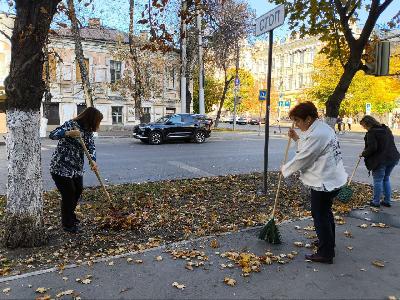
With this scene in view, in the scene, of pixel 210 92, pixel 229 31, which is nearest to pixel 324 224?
pixel 229 31

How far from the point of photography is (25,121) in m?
4.62

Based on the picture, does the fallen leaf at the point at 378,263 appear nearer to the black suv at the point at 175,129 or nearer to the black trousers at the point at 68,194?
the black trousers at the point at 68,194

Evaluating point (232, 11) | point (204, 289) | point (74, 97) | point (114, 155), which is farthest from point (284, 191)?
point (74, 97)

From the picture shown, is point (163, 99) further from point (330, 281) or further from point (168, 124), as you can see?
A: point (330, 281)

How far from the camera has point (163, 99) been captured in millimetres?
39969

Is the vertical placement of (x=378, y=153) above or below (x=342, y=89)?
below

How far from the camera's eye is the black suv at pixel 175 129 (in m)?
21.2

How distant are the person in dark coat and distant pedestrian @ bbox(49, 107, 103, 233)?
467 cm

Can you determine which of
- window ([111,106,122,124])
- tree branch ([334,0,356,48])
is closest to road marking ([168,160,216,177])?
tree branch ([334,0,356,48])

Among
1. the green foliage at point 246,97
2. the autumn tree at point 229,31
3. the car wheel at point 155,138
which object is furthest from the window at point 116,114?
the green foliage at point 246,97

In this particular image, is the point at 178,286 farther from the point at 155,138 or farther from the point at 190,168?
the point at 155,138

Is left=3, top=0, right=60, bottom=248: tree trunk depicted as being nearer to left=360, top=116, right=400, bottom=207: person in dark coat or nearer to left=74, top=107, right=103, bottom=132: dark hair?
left=74, top=107, right=103, bottom=132: dark hair

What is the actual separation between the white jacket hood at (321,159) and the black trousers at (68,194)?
9.25 ft

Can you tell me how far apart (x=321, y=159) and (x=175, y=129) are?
1789cm
